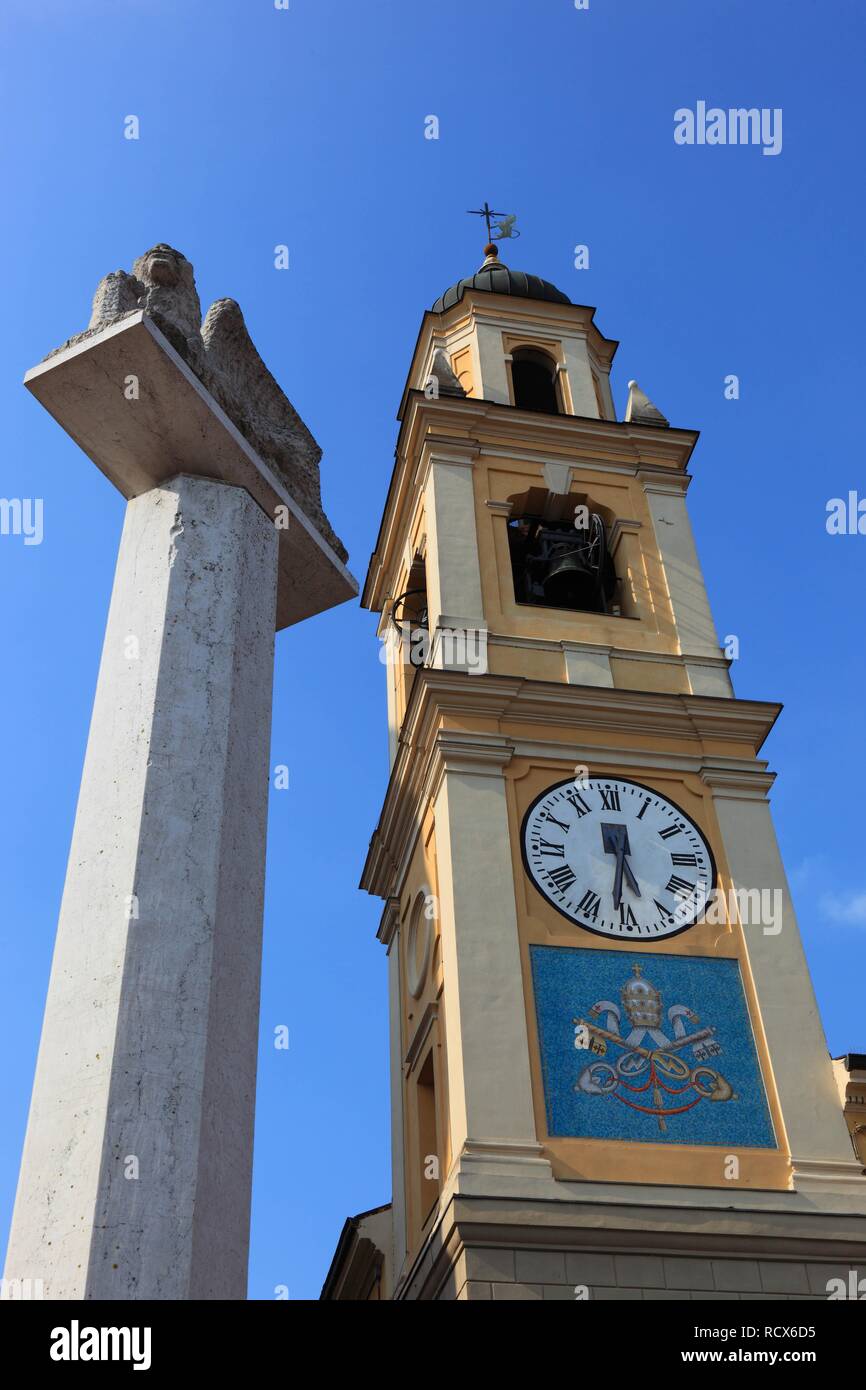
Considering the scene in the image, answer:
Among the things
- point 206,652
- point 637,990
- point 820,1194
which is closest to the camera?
point 206,652

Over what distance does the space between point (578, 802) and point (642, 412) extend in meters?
6.46

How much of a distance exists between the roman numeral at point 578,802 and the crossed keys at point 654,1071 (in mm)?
2205

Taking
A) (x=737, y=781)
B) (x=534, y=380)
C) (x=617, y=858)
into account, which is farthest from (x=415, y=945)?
(x=534, y=380)

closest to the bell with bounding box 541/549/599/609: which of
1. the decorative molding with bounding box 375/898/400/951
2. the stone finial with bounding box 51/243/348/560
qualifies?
the decorative molding with bounding box 375/898/400/951

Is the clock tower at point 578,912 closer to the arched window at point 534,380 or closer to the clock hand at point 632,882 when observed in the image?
the clock hand at point 632,882

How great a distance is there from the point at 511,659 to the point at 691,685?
183 cm

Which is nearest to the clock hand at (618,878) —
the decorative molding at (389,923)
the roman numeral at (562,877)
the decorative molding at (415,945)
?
the roman numeral at (562,877)

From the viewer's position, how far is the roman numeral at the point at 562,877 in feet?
40.3

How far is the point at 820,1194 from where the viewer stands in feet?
35.1

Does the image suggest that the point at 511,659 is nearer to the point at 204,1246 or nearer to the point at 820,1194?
the point at 820,1194

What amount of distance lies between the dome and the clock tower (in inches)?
100

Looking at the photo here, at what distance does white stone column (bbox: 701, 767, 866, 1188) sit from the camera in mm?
11039

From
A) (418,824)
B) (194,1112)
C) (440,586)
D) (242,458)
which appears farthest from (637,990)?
(194,1112)

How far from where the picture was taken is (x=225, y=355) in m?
5.94
